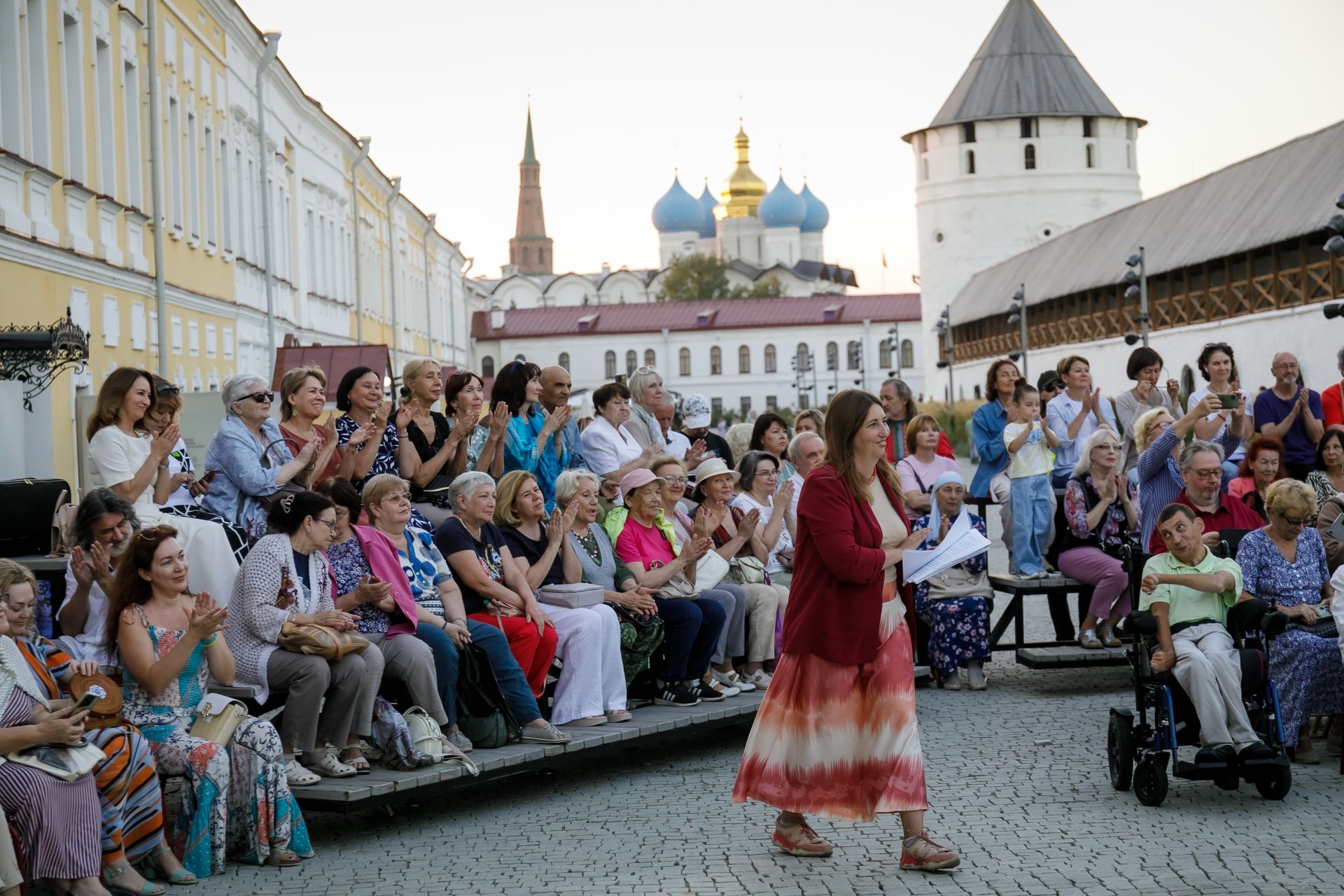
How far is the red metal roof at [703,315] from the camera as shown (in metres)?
99.0

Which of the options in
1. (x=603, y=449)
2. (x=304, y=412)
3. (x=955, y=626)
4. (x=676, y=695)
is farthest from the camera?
(x=955, y=626)

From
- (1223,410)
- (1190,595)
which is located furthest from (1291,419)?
(1190,595)

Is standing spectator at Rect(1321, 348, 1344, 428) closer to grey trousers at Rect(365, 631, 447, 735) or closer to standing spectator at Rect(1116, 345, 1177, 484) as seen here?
standing spectator at Rect(1116, 345, 1177, 484)

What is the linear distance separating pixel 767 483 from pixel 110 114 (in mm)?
13214

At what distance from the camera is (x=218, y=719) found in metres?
6.78

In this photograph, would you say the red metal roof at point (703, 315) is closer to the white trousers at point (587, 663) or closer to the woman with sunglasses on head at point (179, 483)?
the woman with sunglasses on head at point (179, 483)

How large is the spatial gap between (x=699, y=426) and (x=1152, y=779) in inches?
208

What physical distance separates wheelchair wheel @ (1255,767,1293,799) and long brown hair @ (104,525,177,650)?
186 inches

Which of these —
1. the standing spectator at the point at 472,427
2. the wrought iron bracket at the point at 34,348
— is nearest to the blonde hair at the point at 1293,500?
the standing spectator at the point at 472,427

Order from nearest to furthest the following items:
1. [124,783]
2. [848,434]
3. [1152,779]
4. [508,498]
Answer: [124,783], [848,434], [1152,779], [508,498]

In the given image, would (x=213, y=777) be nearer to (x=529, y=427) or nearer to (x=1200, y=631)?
(x=529, y=427)

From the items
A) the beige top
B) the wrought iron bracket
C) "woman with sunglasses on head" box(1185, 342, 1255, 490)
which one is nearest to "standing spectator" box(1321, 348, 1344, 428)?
"woman with sunglasses on head" box(1185, 342, 1255, 490)

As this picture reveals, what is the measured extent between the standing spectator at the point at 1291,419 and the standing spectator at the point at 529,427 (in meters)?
4.86

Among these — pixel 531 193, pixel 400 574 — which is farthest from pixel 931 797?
pixel 531 193
